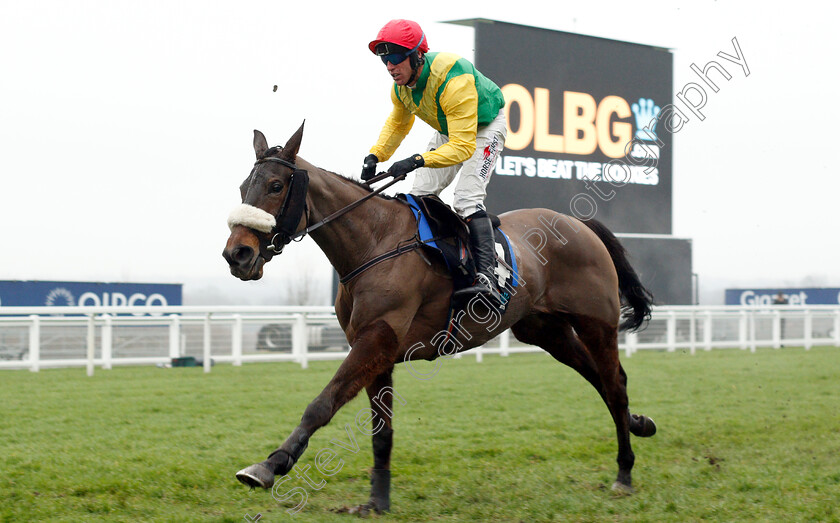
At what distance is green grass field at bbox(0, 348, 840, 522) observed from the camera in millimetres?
3896

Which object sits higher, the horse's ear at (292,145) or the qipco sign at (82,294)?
the horse's ear at (292,145)

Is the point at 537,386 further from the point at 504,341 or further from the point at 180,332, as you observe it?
the point at 180,332

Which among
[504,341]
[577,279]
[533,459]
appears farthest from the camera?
[504,341]

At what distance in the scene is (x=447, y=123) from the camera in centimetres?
404

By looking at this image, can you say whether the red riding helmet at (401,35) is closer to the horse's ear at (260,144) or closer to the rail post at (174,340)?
the horse's ear at (260,144)

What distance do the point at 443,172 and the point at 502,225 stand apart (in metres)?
0.48

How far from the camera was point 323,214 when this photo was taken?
3.66 m

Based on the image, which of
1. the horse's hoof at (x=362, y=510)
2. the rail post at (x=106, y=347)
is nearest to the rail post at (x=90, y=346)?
the rail post at (x=106, y=347)

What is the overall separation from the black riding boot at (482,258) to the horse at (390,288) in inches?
3.4

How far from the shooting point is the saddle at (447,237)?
3.93m

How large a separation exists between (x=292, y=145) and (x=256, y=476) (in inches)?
55.1

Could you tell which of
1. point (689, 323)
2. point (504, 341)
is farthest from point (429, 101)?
point (689, 323)

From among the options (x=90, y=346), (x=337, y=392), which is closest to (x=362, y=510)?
(x=337, y=392)

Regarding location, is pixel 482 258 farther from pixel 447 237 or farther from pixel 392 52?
pixel 392 52
